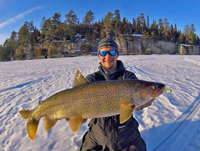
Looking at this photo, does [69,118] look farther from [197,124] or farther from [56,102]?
[197,124]

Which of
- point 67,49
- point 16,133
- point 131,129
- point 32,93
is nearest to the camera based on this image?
point 131,129

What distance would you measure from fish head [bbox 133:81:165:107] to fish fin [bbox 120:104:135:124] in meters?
0.17

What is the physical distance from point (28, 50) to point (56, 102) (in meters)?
56.6

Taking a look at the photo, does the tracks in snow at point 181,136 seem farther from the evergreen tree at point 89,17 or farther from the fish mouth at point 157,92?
the evergreen tree at point 89,17

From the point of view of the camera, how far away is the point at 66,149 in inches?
117

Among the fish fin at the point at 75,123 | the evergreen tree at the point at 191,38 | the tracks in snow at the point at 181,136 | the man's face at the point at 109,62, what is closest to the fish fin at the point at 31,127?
the fish fin at the point at 75,123

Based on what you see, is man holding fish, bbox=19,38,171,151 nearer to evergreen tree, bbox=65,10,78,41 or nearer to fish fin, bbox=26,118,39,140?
fish fin, bbox=26,118,39,140

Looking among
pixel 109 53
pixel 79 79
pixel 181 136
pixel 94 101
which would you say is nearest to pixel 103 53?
pixel 109 53

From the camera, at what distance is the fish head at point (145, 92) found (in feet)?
6.81

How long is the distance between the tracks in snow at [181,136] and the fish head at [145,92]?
150 centimetres

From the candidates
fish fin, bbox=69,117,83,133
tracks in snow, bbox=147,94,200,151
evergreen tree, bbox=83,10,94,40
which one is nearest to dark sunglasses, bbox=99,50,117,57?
fish fin, bbox=69,117,83,133

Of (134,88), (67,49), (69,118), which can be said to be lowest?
(69,118)

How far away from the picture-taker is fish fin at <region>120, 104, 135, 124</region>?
193 cm

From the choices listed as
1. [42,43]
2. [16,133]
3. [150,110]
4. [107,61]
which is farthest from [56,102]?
[42,43]
